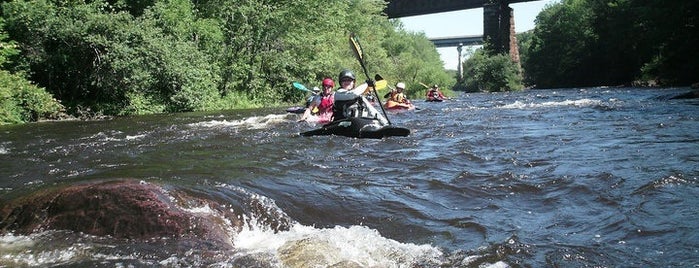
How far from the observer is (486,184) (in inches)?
212

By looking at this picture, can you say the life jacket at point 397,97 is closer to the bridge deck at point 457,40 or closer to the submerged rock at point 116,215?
the submerged rock at point 116,215

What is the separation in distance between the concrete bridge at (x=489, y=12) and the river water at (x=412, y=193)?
4135cm

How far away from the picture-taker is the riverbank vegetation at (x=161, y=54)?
53.7ft

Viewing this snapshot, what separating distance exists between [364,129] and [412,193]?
4.10 meters

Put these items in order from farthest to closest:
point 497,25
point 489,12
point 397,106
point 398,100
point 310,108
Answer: point 497,25
point 489,12
point 398,100
point 397,106
point 310,108

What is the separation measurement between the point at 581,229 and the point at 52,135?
34.4 feet

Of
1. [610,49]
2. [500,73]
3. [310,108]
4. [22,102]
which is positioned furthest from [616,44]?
[22,102]

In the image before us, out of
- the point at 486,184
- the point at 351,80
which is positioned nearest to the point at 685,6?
the point at 351,80

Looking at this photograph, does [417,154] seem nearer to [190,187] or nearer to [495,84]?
[190,187]

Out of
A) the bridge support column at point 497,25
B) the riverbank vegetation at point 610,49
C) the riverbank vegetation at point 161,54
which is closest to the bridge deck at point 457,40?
the riverbank vegetation at point 610,49

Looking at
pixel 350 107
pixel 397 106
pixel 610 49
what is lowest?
pixel 397 106

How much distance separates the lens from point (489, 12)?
4988cm

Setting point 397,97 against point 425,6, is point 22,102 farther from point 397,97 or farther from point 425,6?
point 425,6

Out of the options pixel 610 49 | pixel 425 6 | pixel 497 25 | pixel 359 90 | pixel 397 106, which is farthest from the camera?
pixel 497 25
